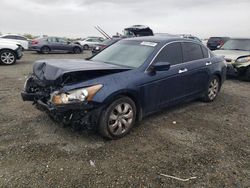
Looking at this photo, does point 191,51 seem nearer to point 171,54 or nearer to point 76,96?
point 171,54

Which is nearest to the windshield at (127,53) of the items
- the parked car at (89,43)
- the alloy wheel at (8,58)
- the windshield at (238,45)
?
the windshield at (238,45)

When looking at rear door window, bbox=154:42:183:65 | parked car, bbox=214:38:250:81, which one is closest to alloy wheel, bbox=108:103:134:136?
rear door window, bbox=154:42:183:65

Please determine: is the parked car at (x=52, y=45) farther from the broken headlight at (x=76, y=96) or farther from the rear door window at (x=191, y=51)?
the broken headlight at (x=76, y=96)

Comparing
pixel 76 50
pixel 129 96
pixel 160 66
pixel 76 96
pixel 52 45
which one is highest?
pixel 160 66

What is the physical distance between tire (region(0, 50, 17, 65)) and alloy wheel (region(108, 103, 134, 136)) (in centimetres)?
1015

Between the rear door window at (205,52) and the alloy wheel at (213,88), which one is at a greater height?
the rear door window at (205,52)

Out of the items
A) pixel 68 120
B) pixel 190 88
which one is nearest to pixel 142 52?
pixel 190 88

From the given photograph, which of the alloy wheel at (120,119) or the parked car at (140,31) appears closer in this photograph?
the alloy wheel at (120,119)

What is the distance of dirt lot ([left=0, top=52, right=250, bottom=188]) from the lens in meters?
3.11

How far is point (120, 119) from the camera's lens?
408cm

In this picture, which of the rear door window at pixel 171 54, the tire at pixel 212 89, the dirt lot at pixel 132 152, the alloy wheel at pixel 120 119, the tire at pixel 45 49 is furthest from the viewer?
the tire at pixel 45 49

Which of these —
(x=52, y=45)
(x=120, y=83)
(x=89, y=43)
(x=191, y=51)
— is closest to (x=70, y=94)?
(x=120, y=83)

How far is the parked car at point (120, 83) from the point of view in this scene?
3723 millimetres

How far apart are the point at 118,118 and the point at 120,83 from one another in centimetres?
54
